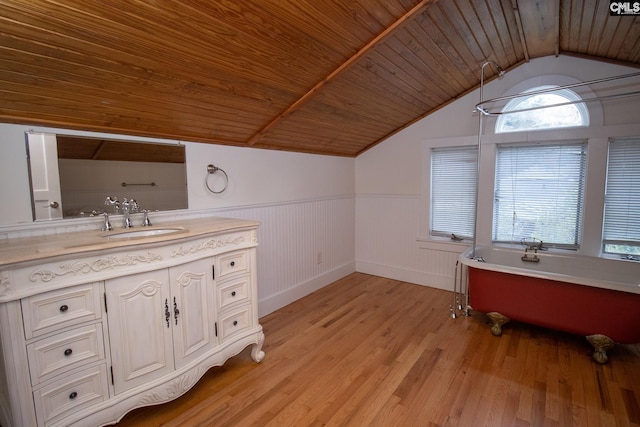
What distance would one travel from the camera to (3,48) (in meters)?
1.26

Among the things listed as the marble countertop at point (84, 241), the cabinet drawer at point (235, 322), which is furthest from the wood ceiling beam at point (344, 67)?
the cabinet drawer at point (235, 322)

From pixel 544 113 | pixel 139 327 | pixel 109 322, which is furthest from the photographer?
pixel 544 113

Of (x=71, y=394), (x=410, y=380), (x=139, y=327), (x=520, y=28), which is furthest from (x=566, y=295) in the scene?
(x=71, y=394)

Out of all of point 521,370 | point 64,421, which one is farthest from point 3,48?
point 521,370

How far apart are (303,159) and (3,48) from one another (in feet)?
8.28

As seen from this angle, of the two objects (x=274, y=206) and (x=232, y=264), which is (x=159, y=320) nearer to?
(x=232, y=264)

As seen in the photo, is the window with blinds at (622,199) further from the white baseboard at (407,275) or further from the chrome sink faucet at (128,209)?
the chrome sink faucet at (128,209)

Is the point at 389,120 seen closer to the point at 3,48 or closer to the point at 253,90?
the point at 253,90

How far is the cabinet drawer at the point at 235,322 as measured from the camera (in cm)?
206

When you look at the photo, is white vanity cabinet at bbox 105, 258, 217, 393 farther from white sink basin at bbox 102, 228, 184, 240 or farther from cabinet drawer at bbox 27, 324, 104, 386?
white sink basin at bbox 102, 228, 184, 240

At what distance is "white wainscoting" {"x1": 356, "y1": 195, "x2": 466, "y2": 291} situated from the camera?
3744 mm

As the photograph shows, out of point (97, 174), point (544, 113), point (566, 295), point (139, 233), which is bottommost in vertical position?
point (566, 295)

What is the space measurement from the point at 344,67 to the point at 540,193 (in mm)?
2490

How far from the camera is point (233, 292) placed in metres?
2.12
